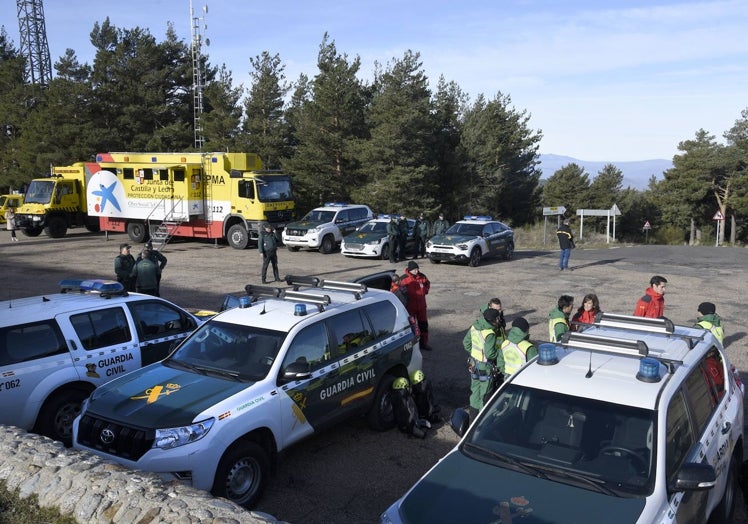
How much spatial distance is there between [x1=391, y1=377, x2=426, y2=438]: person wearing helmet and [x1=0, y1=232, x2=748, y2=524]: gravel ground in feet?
0.37

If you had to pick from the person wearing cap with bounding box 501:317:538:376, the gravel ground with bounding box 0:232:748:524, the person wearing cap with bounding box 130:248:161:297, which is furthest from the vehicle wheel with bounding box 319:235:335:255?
the person wearing cap with bounding box 501:317:538:376

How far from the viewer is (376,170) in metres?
33.7

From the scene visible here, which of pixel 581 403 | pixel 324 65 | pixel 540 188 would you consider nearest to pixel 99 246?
pixel 324 65

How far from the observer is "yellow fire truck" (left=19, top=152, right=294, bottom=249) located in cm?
2514

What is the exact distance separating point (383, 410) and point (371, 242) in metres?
15.0

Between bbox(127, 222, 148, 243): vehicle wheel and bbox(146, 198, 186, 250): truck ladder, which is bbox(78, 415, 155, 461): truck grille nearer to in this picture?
bbox(146, 198, 186, 250): truck ladder

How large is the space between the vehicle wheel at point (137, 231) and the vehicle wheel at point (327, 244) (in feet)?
26.2

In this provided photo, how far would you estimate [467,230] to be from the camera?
22.5 meters

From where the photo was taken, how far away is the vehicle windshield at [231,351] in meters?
6.36

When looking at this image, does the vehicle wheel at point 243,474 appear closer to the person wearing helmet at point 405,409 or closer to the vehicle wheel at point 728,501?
the person wearing helmet at point 405,409

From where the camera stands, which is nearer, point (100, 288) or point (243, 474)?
point (243, 474)

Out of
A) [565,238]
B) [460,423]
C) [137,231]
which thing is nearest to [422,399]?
[460,423]

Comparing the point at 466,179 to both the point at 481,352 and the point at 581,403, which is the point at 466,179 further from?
the point at 581,403

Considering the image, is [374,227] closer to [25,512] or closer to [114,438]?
[114,438]
